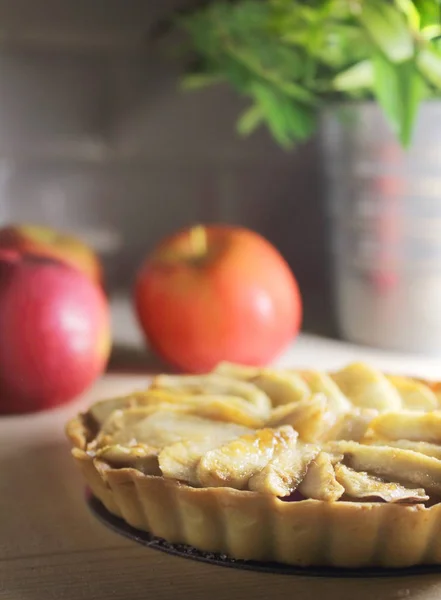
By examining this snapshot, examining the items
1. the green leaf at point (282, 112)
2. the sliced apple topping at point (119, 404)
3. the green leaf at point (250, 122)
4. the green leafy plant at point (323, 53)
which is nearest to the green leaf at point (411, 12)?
the green leafy plant at point (323, 53)

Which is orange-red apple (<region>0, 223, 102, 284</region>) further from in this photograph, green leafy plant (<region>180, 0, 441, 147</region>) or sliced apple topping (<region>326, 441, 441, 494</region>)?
sliced apple topping (<region>326, 441, 441, 494</region>)

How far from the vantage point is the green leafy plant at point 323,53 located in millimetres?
703

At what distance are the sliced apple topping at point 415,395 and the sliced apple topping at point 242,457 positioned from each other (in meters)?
0.11

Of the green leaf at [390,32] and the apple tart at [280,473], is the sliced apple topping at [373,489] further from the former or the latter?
the green leaf at [390,32]

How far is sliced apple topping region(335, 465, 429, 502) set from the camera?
0.41 meters

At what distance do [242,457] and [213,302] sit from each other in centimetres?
35

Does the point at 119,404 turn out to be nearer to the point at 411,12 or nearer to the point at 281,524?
the point at 281,524

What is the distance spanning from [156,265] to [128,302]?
12.1 inches

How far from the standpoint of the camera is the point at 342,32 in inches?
31.0

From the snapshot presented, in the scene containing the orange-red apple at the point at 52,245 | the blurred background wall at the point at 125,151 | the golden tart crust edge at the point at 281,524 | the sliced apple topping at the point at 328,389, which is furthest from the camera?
the blurred background wall at the point at 125,151

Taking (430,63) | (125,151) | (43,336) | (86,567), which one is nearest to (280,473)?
(86,567)

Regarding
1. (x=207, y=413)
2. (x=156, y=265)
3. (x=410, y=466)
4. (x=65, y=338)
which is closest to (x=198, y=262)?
(x=156, y=265)

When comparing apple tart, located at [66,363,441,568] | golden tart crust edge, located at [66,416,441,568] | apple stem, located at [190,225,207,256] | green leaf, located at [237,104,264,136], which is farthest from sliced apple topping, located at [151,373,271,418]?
green leaf, located at [237,104,264,136]

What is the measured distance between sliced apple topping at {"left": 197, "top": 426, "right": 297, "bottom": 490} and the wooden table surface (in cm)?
5
